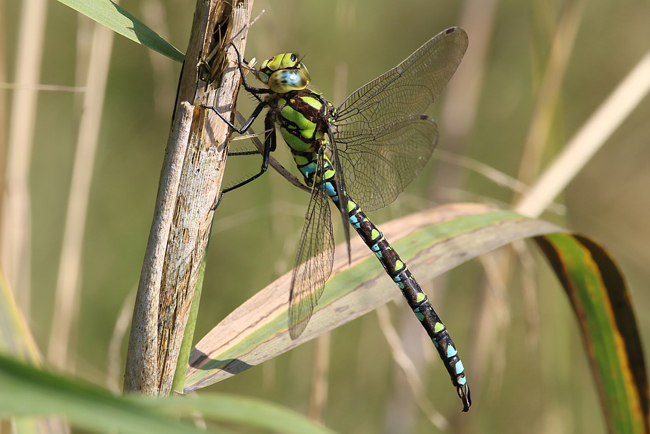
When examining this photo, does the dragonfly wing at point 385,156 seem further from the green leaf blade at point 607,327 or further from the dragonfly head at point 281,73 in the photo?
the green leaf blade at point 607,327

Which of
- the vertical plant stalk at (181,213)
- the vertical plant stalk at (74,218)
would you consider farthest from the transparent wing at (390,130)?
the vertical plant stalk at (181,213)

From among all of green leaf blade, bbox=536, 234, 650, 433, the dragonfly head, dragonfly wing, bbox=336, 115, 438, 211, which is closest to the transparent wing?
dragonfly wing, bbox=336, 115, 438, 211

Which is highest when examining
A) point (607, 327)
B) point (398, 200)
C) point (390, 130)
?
point (390, 130)

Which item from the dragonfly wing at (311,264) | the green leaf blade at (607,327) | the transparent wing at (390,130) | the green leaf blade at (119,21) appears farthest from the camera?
the transparent wing at (390,130)

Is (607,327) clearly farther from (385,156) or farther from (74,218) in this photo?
(74,218)

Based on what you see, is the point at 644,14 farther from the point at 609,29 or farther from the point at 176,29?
the point at 176,29

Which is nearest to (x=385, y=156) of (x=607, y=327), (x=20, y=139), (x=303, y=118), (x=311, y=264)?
(x=303, y=118)
